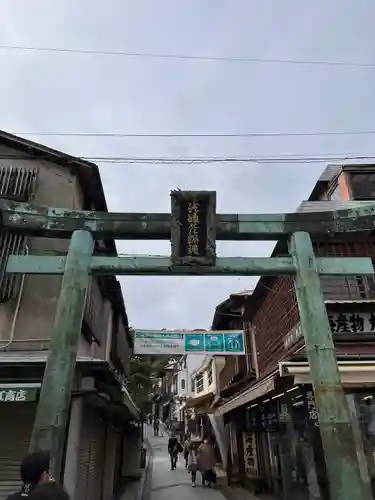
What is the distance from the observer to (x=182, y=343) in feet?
43.8

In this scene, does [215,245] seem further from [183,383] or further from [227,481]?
[183,383]

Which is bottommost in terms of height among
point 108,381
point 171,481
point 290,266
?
point 171,481

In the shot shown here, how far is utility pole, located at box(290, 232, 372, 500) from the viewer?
603 cm

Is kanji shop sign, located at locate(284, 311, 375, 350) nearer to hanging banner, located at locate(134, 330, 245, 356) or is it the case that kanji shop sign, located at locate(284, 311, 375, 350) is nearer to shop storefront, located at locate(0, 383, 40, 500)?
hanging banner, located at locate(134, 330, 245, 356)

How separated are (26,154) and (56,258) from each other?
4179 mm

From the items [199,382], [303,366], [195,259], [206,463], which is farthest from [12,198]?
[199,382]

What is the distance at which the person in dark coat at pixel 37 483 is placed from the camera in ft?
10.8

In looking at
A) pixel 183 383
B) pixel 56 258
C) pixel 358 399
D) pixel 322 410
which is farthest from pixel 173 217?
pixel 183 383

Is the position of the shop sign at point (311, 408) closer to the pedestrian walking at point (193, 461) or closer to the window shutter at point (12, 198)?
the window shutter at point (12, 198)

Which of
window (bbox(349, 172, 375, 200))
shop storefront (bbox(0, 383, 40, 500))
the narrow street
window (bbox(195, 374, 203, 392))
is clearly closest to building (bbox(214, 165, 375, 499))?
window (bbox(349, 172, 375, 200))

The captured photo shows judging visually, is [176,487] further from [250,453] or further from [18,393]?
[18,393]

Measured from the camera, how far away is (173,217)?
8406 mm

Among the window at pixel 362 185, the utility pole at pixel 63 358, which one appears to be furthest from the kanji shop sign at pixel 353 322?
the utility pole at pixel 63 358

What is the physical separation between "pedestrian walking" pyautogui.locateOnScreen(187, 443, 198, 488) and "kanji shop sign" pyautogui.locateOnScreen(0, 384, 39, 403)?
14.2 metres
